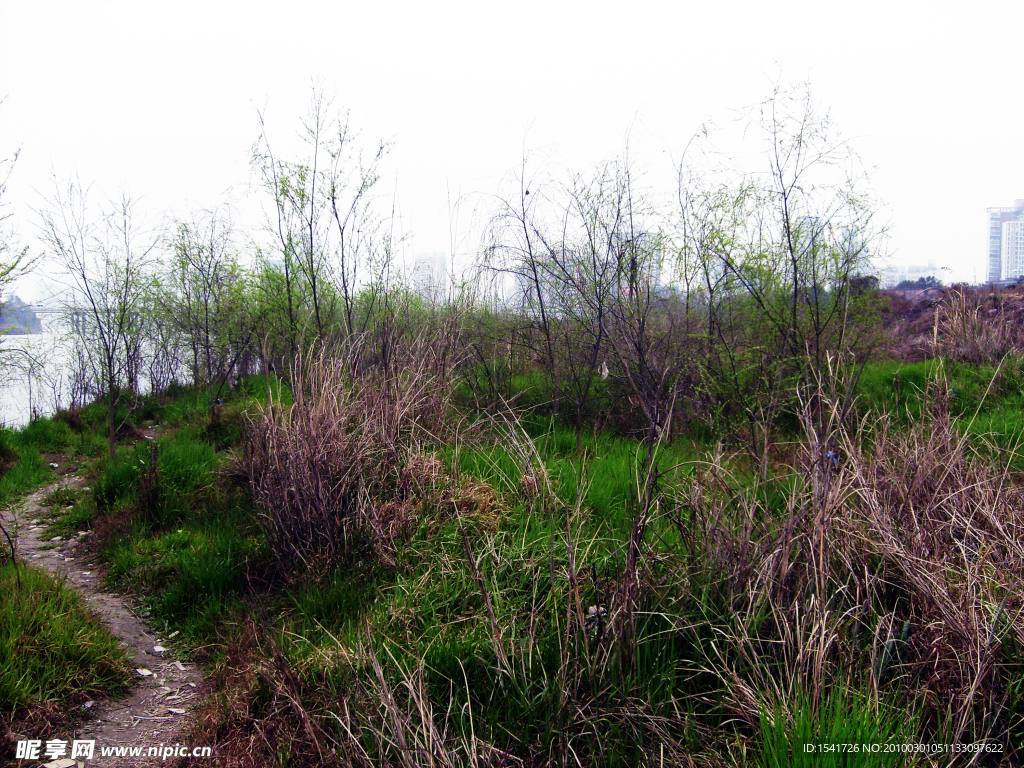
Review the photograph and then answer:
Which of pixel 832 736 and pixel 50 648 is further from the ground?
pixel 832 736

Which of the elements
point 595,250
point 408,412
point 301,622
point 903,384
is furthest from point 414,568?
point 903,384

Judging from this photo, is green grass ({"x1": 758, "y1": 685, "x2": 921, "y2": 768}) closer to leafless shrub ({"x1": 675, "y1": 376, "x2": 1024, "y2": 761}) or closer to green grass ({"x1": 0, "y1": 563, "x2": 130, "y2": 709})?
leafless shrub ({"x1": 675, "y1": 376, "x2": 1024, "y2": 761})

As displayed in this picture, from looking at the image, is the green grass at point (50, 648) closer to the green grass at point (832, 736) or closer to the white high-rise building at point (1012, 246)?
the green grass at point (832, 736)

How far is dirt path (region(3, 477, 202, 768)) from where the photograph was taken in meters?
2.53

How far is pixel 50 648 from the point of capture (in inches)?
109

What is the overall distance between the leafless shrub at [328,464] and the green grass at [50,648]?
974 mm

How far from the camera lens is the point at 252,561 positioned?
12.5 ft

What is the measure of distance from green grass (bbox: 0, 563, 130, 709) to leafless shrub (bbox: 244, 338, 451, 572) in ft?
3.19

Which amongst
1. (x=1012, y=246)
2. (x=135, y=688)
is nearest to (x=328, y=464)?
(x=135, y=688)

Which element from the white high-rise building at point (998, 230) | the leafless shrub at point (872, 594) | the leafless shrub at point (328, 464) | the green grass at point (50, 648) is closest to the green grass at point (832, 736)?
the leafless shrub at point (872, 594)

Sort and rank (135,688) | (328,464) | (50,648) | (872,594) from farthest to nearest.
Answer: (328,464), (135,688), (50,648), (872,594)

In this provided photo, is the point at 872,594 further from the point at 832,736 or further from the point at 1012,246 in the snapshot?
the point at 1012,246

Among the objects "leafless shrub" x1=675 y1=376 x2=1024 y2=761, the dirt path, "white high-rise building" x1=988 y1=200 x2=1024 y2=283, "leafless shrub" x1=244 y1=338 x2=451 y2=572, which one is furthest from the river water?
"white high-rise building" x1=988 y1=200 x2=1024 y2=283

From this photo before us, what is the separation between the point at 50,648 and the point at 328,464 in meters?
1.58
